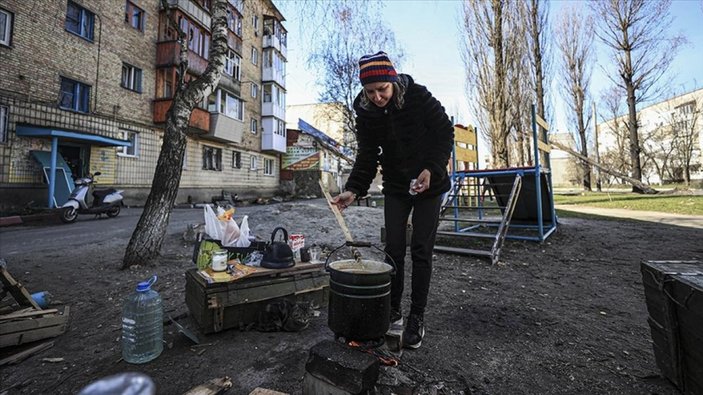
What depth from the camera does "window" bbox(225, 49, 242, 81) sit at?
2008cm

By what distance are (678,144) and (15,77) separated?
160 ft

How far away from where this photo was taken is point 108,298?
3.17 metres

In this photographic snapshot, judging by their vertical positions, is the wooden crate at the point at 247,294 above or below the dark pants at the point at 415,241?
below

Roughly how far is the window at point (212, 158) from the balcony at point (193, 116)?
1962 mm

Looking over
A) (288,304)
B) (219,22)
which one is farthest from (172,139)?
(288,304)

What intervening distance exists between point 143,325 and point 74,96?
13607 millimetres

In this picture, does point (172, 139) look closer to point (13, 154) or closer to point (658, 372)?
point (658, 372)

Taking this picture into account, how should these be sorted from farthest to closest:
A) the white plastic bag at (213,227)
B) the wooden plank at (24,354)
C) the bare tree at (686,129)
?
the bare tree at (686,129) < the white plastic bag at (213,227) < the wooden plank at (24,354)

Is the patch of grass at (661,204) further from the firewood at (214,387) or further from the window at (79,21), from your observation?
the window at (79,21)

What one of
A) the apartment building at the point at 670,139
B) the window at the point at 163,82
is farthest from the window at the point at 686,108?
the window at the point at 163,82

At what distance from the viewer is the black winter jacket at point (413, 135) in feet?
7.39

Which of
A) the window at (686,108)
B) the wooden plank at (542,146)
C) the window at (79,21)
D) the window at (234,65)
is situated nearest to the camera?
the wooden plank at (542,146)

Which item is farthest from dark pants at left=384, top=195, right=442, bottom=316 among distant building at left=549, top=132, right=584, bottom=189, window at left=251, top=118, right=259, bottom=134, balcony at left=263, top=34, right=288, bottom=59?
distant building at left=549, top=132, right=584, bottom=189

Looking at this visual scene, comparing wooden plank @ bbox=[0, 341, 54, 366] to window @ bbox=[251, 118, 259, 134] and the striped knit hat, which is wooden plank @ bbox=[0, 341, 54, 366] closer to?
the striped knit hat
